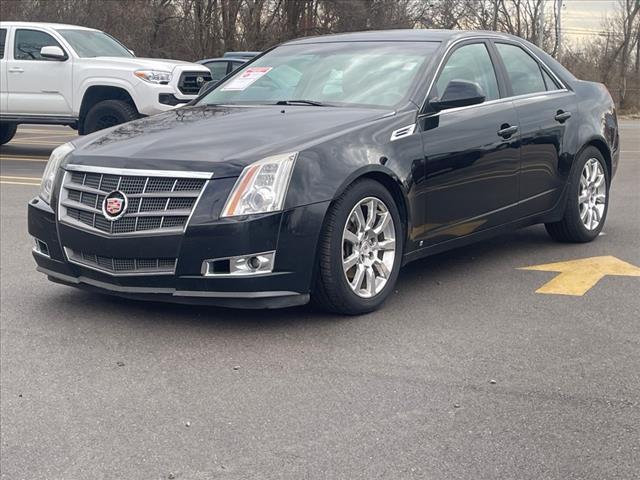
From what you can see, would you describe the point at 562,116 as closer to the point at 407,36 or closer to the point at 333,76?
the point at 407,36

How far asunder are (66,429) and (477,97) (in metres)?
3.36

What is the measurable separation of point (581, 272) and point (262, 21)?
35440mm

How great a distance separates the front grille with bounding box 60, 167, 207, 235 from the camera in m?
4.88

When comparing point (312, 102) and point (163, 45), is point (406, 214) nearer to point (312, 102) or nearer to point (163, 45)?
point (312, 102)

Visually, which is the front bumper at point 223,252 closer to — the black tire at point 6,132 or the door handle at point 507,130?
the door handle at point 507,130

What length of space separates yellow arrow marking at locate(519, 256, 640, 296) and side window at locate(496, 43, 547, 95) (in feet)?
4.16

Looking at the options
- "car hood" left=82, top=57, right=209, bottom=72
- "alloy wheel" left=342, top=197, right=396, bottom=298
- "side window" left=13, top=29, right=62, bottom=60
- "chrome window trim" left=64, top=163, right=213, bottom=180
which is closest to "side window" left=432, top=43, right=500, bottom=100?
"alloy wheel" left=342, top=197, right=396, bottom=298

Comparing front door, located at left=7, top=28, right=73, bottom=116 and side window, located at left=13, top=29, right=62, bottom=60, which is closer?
front door, located at left=7, top=28, right=73, bottom=116

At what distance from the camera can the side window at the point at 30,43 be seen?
14.2 metres

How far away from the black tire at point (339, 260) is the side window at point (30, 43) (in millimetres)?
10074

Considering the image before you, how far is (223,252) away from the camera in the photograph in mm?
4840

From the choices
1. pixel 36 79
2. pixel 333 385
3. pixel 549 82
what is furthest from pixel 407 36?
pixel 36 79

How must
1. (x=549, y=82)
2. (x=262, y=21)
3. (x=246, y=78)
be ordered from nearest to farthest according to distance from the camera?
(x=246, y=78) < (x=549, y=82) < (x=262, y=21)

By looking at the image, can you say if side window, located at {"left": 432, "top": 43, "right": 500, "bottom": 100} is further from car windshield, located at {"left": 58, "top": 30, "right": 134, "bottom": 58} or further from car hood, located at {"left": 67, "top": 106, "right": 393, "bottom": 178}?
car windshield, located at {"left": 58, "top": 30, "right": 134, "bottom": 58}
